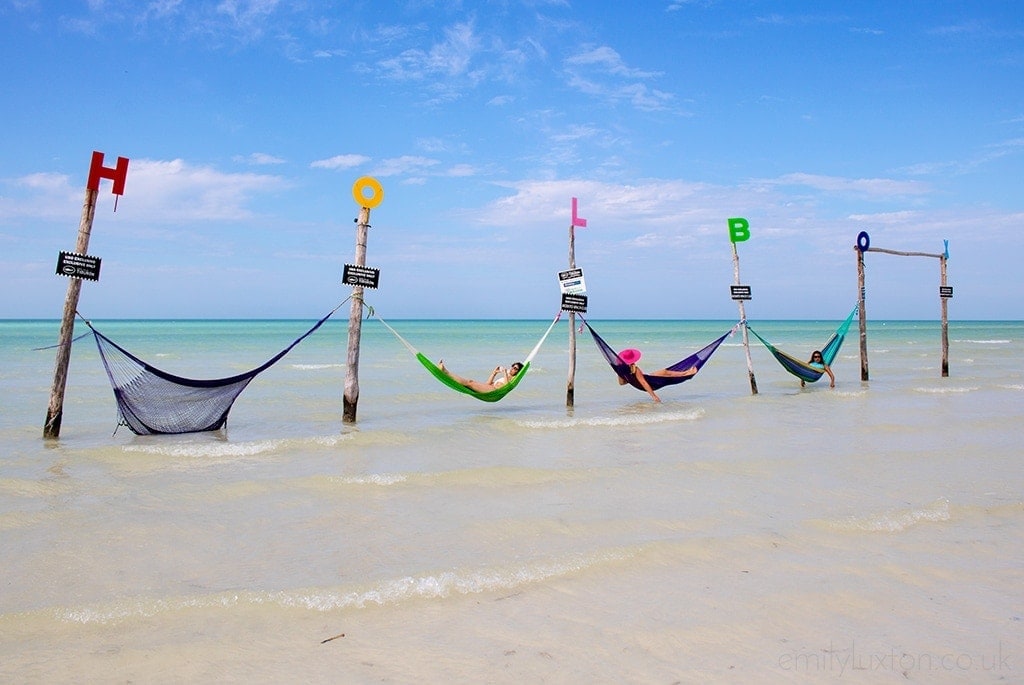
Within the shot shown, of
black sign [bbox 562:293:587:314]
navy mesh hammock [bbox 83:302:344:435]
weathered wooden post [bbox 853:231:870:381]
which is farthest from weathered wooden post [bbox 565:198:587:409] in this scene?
weathered wooden post [bbox 853:231:870:381]

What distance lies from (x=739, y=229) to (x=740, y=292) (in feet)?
3.09

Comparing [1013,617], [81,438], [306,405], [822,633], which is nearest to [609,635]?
[822,633]

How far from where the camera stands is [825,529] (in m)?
4.01

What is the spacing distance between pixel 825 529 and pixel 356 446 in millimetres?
4228

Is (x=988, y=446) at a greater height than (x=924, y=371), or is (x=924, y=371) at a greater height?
(x=924, y=371)

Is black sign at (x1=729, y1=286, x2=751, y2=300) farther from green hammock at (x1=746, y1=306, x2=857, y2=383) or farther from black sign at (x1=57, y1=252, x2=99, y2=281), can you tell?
black sign at (x1=57, y1=252, x2=99, y2=281)

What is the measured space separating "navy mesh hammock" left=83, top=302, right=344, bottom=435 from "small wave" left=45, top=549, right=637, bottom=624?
12.6 ft

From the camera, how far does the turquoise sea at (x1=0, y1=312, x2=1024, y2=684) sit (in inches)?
102

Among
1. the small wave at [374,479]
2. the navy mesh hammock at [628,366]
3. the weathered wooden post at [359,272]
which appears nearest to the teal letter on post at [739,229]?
the navy mesh hammock at [628,366]

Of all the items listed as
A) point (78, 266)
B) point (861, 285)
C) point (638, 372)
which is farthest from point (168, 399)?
point (861, 285)

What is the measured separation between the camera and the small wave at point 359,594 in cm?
299

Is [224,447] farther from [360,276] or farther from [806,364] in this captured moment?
[806,364]

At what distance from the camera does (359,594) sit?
313cm

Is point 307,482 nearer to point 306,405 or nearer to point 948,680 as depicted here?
point 948,680
